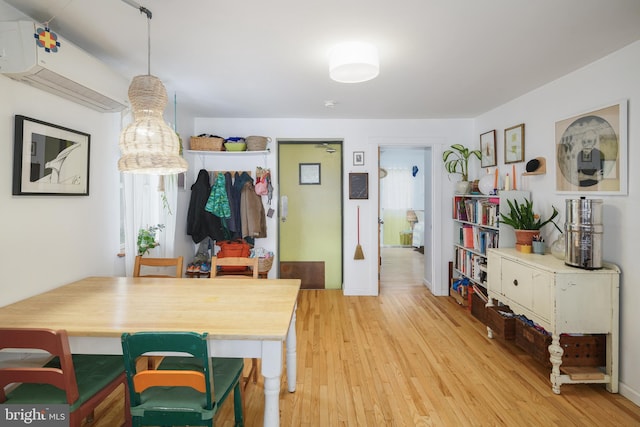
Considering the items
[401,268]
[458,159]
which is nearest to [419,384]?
[458,159]

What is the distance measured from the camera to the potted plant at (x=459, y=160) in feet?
13.1

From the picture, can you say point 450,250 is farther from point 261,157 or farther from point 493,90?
point 261,157

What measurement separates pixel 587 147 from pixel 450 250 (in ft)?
7.00

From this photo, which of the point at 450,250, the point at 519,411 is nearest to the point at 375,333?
the point at 519,411

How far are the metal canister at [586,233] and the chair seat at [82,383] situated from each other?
2.85 metres

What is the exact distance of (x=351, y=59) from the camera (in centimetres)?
204

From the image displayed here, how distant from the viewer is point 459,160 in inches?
163

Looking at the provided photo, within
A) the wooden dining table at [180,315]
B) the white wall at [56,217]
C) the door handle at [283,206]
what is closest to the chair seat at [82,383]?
the wooden dining table at [180,315]

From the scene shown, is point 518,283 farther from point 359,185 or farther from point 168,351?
point 168,351

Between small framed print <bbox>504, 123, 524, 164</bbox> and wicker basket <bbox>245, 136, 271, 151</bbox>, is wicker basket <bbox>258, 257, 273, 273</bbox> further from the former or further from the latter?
small framed print <bbox>504, 123, 524, 164</bbox>

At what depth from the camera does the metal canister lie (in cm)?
213

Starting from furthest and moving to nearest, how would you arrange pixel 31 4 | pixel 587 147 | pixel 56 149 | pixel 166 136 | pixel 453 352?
pixel 453 352, pixel 587 147, pixel 56 149, pixel 31 4, pixel 166 136

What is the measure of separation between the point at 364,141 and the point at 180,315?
10.6 ft

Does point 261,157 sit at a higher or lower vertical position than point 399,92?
lower
